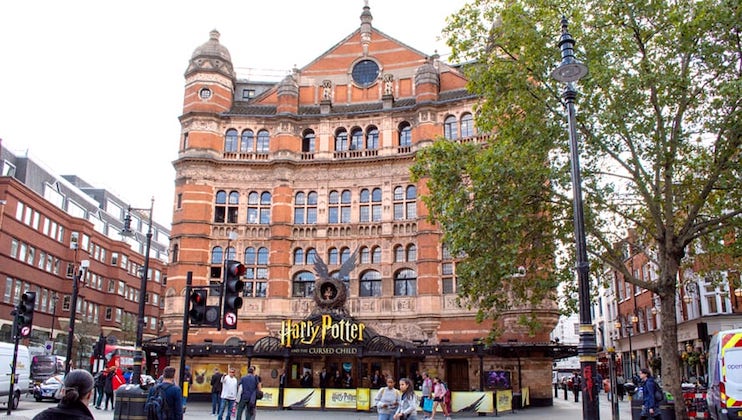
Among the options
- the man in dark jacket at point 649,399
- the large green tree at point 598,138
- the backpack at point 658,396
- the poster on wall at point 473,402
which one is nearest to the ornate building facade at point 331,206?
the poster on wall at point 473,402

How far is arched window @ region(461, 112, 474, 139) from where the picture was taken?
3678 cm

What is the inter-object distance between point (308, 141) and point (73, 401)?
3592 centimetres

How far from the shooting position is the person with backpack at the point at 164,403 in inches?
387

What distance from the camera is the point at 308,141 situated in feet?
132

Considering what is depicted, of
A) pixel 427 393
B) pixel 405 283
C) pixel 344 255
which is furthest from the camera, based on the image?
pixel 344 255

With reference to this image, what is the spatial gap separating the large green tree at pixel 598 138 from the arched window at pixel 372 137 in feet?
53.8

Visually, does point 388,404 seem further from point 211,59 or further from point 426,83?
point 211,59

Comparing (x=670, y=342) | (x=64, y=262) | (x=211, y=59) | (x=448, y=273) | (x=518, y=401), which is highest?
(x=211, y=59)

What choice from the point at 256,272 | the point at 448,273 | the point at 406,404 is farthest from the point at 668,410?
the point at 256,272

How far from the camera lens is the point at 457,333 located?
3412 centimetres

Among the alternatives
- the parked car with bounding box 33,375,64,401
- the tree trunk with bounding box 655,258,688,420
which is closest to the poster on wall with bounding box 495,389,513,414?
the tree trunk with bounding box 655,258,688,420

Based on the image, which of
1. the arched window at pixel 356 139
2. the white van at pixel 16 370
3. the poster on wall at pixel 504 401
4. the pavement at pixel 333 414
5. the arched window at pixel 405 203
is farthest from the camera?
the arched window at pixel 356 139

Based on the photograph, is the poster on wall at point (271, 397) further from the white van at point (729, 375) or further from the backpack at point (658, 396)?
Result: the white van at point (729, 375)

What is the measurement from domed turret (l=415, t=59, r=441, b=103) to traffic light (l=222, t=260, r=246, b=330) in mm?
26703
